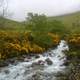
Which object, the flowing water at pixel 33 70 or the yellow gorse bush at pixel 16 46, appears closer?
the flowing water at pixel 33 70

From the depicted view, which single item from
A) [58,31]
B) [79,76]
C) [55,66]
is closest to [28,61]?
[55,66]

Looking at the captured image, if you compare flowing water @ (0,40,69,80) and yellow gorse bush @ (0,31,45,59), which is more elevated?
yellow gorse bush @ (0,31,45,59)

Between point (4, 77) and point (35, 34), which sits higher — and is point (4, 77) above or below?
below

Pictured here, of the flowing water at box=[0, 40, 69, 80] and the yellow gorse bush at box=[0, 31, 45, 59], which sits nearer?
the flowing water at box=[0, 40, 69, 80]

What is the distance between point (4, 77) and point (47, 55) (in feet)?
44.9

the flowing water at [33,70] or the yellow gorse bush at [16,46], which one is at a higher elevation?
the yellow gorse bush at [16,46]

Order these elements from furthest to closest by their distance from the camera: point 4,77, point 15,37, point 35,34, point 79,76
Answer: point 35,34 < point 15,37 < point 4,77 < point 79,76

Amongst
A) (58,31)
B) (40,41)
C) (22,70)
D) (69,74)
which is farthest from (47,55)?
(58,31)

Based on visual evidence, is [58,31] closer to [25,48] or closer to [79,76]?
[25,48]

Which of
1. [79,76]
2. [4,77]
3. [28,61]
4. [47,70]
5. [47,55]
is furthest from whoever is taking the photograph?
[47,55]

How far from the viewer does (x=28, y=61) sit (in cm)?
3547

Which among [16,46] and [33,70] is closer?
[33,70]

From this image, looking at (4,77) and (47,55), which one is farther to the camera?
(47,55)

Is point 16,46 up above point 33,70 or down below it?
above
